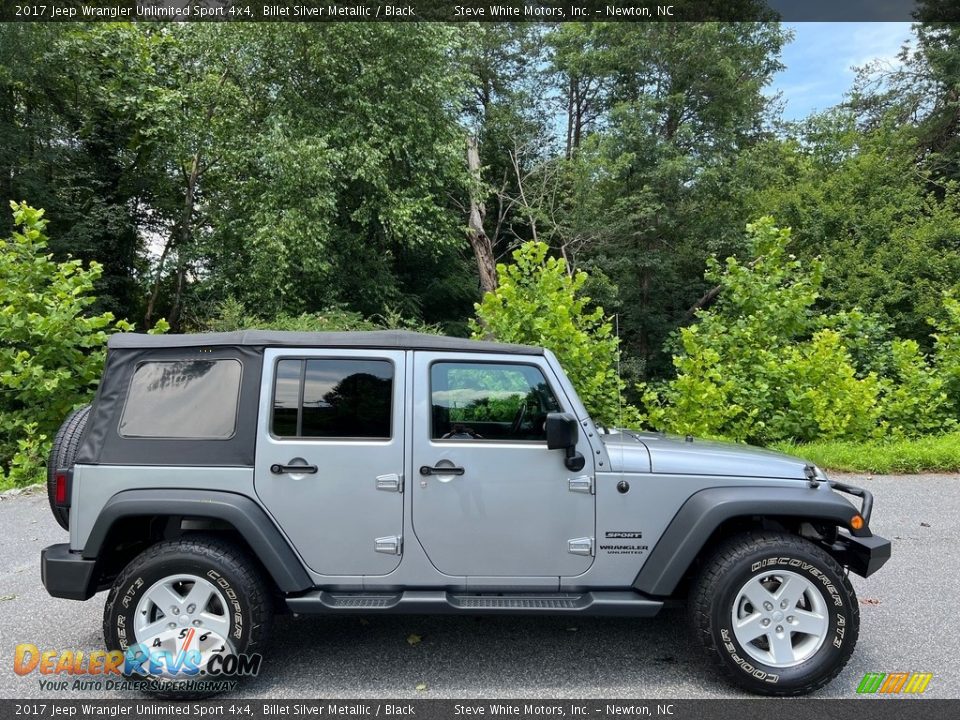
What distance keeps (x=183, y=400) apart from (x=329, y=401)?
0.79 m

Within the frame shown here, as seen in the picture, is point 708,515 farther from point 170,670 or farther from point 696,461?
point 170,670

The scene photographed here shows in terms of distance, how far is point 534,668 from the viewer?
145 inches

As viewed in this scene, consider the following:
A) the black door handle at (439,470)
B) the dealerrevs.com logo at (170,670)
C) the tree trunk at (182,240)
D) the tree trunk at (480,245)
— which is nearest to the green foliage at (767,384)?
the black door handle at (439,470)

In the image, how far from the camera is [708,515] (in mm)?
3414

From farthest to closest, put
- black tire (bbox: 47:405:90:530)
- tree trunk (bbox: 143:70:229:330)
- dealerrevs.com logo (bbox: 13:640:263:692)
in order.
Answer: tree trunk (bbox: 143:70:229:330) < black tire (bbox: 47:405:90:530) < dealerrevs.com logo (bbox: 13:640:263:692)

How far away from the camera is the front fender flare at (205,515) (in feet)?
11.1

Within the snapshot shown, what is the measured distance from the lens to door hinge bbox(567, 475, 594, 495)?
11.6ft

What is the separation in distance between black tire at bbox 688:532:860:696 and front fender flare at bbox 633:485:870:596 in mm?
162

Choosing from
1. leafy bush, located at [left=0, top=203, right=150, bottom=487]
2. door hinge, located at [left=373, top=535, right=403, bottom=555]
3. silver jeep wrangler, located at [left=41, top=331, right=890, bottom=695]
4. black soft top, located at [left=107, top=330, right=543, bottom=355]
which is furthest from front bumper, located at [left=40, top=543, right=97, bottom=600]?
leafy bush, located at [left=0, top=203, right=150, bottom=487]

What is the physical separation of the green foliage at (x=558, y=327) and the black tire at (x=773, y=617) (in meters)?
5.24

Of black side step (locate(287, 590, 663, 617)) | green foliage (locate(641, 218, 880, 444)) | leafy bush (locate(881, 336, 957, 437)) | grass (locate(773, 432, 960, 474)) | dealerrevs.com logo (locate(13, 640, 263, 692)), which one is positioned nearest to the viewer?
dealerrevs.com logo (locate(13, 640, 263, 692))

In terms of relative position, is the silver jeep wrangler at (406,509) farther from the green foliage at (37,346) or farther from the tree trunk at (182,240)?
the tree trunk at (182,240)

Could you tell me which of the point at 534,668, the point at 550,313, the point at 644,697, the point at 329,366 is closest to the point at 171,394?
the point at 329,366

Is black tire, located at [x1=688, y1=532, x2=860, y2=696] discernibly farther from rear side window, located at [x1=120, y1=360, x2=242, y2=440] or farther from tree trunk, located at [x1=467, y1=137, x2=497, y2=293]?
tree trunk, located at [x1=467, y1=137, x2=497, y2=293]
